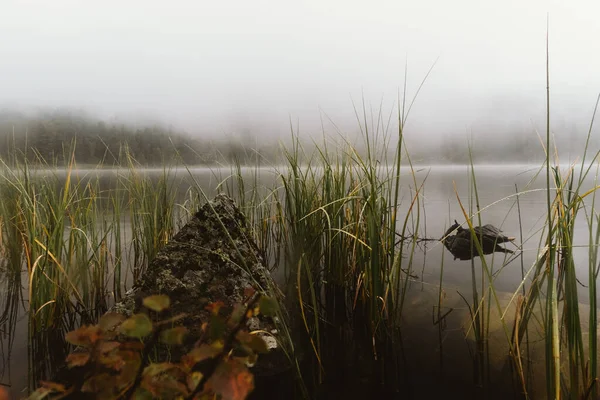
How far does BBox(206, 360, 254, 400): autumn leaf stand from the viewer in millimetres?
444

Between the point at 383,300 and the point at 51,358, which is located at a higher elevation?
the point at 383,300

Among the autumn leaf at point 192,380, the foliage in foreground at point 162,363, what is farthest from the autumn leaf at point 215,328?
the autumn leaf at point 192,380

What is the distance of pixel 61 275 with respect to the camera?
187 centimetres

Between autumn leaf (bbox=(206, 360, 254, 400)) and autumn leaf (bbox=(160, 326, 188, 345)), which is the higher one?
autumn leaf (bbox=(160, 326, 188, 345))

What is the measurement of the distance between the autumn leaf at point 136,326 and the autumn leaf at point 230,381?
0.11 m

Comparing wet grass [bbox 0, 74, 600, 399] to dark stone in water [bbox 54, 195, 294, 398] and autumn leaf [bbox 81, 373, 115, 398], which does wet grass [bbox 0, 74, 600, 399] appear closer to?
dark stone in water [bbox 54, 195, 294, 398]

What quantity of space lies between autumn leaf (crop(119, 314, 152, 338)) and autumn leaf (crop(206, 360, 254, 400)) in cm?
11

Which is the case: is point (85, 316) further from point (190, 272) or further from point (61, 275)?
point (190, 272)

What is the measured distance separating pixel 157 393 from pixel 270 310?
0.28m

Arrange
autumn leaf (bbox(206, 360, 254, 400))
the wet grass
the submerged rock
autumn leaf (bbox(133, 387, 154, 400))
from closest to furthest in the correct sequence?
1. autumn leaf (bbox(206, 360, 254, 400))
2. autumn leaf (bbox(133, 387, 154, 400))
3. the wet grass
4. the submerged rock

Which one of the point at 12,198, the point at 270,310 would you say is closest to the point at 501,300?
the point at 270,310

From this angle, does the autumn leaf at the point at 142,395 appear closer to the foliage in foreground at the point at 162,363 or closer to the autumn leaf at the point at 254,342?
the foliage in foreground at the point at 162,363

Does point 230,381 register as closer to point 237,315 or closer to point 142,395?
point 237,315

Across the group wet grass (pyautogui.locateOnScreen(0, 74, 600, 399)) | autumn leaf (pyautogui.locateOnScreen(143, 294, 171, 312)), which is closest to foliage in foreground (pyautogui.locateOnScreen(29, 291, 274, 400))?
autumn leaf (pyautogui.locateOnScreen(143, 294, 171, 312))
